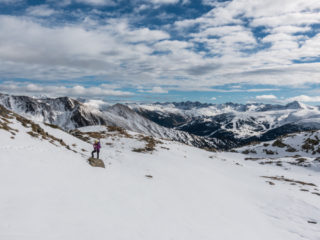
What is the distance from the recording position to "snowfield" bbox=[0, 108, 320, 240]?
376 inches

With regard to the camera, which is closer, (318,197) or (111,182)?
(111,182)

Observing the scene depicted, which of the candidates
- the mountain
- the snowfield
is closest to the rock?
the snowfield

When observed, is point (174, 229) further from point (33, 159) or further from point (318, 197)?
point (318, 197)

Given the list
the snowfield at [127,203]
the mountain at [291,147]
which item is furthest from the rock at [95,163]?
the mountain at [291,147]

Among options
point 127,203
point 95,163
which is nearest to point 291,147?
point 95,163

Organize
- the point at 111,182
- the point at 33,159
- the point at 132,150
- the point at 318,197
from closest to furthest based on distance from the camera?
the point at 33,159 → the point at 111,182 → the point at 318,197 → the point at 132,150

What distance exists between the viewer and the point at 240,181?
1108 inches

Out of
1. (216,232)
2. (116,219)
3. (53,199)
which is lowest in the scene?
(216,232)

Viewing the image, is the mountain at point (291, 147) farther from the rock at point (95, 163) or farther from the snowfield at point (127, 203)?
the rock at point (95, 163)

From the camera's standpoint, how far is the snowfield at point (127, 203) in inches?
376

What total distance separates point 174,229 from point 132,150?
2618cm

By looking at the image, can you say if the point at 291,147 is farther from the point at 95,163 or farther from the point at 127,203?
the point at 127,203

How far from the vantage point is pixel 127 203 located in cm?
1412

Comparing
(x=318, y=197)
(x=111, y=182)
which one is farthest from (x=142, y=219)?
(x=318, y=197)
